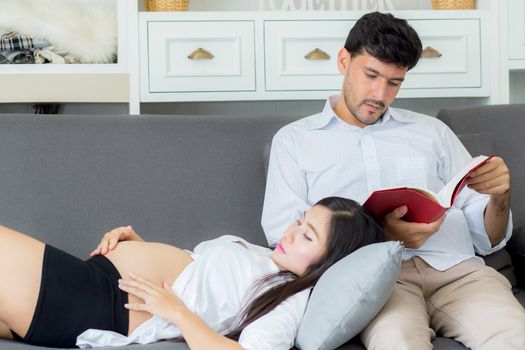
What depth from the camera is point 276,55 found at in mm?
2680

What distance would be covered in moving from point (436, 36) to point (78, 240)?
60.2 inches

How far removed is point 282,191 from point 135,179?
440mm

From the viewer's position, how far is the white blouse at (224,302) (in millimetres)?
1432

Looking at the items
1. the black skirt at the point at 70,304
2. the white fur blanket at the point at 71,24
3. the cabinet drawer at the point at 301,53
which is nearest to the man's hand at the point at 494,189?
the black skirt at the point at 70,304

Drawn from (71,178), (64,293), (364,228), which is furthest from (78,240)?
(364,228)

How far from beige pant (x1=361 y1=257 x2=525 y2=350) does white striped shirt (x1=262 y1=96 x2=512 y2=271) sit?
134 mm

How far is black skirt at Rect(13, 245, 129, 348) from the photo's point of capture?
1.46 metres

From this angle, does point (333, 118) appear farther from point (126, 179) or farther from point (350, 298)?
point (350, 298)

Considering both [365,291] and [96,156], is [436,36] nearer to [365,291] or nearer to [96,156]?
[96,156]

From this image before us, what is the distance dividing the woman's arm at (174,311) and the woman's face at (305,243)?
0.87 ft

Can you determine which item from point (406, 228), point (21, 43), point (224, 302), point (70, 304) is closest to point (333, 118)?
point (406, 228)

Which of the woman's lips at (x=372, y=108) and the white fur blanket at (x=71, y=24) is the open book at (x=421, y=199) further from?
the white fur blanket at (x=71, y=24)

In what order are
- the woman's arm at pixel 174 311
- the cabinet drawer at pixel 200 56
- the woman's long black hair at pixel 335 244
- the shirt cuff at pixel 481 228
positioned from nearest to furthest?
the woman's arm at pixel 174 311, the woman's long black hair at pixel 335 244, the shirt cuff at pixel 481 228, the cabinet drawer at pixel 200 56

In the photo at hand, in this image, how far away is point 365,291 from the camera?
1428 mm
